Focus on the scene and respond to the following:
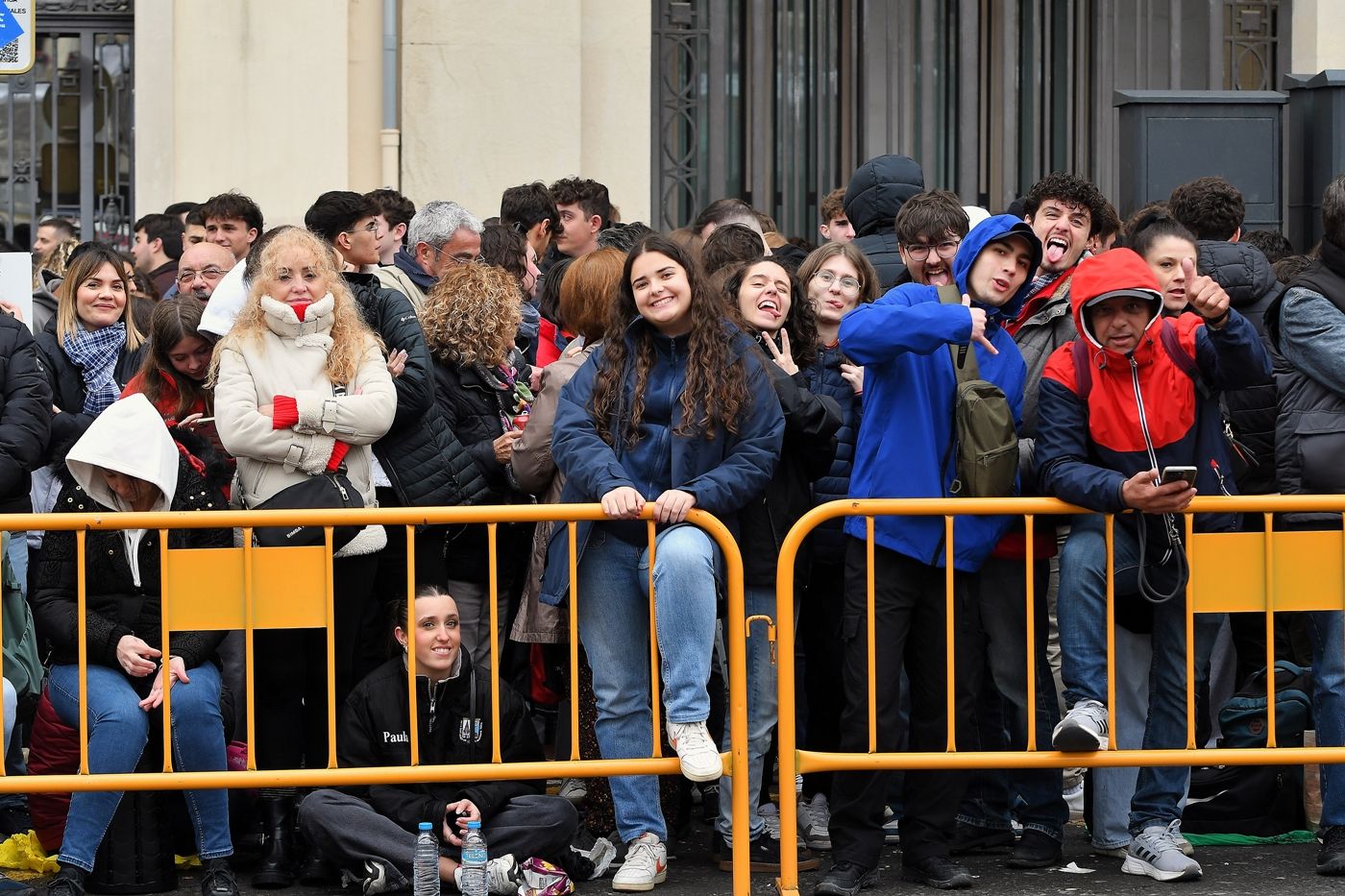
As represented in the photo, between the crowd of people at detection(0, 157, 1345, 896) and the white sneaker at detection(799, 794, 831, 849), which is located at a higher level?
the crowd of people at detection(0, 157, 1345, 896)

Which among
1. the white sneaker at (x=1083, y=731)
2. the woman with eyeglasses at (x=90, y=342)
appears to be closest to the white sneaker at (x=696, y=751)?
the white sneaker at (x=1083, y=731)

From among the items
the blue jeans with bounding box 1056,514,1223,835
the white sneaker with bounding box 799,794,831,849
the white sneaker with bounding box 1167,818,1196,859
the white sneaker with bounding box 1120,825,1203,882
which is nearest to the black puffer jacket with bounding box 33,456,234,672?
the white sneaker with bounding box 799,794,831,849

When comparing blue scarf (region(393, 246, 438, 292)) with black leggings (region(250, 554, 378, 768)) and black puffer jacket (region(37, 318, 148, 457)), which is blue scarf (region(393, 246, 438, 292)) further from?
black leggings (region(250, 554, 378, 768))

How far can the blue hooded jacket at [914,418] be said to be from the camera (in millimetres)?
6598

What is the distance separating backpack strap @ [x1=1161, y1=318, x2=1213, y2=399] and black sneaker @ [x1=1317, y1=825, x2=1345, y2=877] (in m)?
1.57

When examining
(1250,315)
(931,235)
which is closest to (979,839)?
(931,235)

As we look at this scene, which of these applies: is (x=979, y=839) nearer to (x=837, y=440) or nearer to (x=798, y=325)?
(x=837, y=440)

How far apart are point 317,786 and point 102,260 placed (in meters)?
2.82

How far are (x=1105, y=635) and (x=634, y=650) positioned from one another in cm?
162

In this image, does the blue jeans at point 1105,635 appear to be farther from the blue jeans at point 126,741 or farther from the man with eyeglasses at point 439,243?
the man with eyeglasses at point 439,243

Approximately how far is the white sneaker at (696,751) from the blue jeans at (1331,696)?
2124mm

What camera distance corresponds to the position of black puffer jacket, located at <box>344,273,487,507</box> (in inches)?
292

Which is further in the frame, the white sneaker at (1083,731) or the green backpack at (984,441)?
the green backpack at (984,441)

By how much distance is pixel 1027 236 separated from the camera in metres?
6.91
